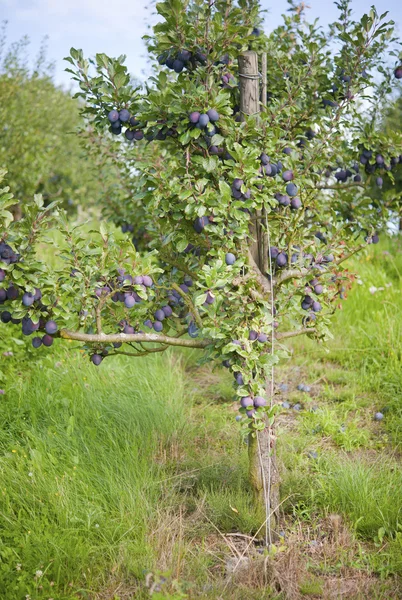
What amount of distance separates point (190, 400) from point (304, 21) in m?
2.29

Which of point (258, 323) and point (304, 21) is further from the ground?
point (304, 21)

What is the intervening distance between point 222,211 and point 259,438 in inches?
40.1

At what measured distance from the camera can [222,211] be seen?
2.23m

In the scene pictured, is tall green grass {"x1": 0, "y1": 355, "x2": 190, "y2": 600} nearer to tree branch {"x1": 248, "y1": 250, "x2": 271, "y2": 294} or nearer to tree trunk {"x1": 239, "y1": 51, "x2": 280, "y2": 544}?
tree trunk {"x1": 239, "y1": 51, "x2": 280, "y2": 544}

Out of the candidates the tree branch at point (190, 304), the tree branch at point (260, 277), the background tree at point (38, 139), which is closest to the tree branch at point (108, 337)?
the tree branch at point (190, 304)

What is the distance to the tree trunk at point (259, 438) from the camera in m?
2.46

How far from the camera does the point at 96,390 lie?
3479 mm

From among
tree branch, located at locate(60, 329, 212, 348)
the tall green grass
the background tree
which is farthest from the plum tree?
the background tree

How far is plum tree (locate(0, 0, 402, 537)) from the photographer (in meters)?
2.17

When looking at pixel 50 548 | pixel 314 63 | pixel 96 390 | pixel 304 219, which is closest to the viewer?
pixel 50 548

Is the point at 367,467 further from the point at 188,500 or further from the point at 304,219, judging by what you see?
the point at 304,219

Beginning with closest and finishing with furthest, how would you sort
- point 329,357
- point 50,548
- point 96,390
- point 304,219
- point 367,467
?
point 50,548 < point 367,467 < point 304,219 < point 96,390 < point 329,357

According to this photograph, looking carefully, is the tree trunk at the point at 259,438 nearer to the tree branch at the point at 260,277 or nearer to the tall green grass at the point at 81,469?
the tree branch at the point at 260,277

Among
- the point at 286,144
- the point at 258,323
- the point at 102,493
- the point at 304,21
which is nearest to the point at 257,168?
the point at 286,144
